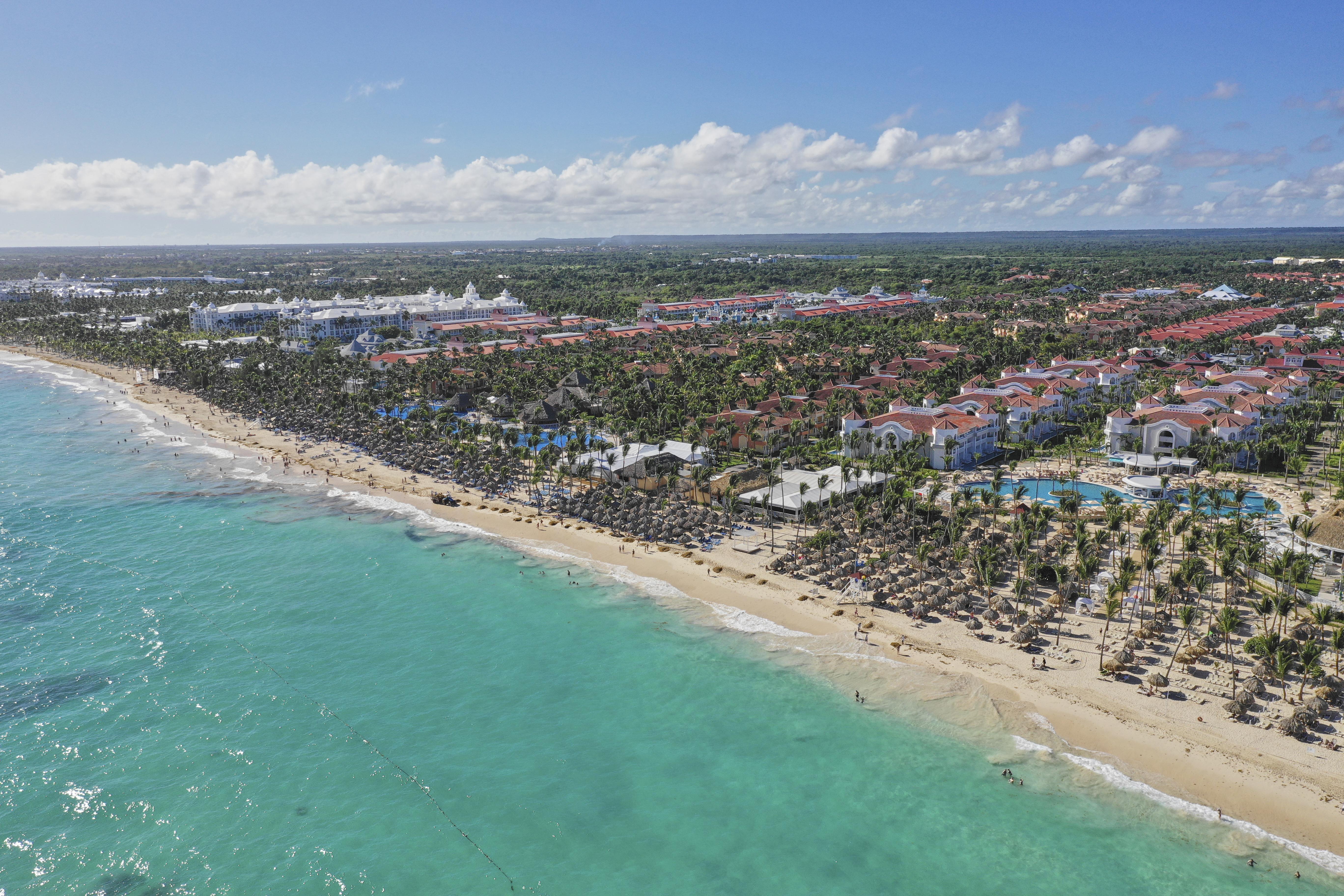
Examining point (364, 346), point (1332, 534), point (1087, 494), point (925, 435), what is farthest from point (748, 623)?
point (364, 346)

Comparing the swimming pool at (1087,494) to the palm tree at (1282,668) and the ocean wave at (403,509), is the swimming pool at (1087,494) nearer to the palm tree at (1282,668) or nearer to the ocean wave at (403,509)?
the palm tree at (1282,668)

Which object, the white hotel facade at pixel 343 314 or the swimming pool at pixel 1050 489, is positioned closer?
the swimming pool at pixel 1050 489

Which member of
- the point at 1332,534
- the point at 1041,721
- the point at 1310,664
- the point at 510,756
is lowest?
the point at 510,756

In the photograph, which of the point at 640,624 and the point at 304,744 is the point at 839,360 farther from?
the point at 304,744

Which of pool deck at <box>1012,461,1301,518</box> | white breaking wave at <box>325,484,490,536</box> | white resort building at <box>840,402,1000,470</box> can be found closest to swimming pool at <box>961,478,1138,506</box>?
pool deck at <box>1012,461,1301,518</box>

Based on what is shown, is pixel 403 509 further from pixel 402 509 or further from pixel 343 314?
pixel 343 314

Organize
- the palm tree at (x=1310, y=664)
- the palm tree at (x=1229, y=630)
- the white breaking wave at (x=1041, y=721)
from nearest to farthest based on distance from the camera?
the palm tree at (x=1310, y=664) < the white breaking wave at (x=1041, y=721) < the palm tree at (x=1229, y=630)

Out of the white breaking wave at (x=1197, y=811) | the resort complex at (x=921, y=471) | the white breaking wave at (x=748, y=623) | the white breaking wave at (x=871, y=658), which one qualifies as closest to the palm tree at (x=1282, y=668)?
the resort complex at (x=921, y=471)
